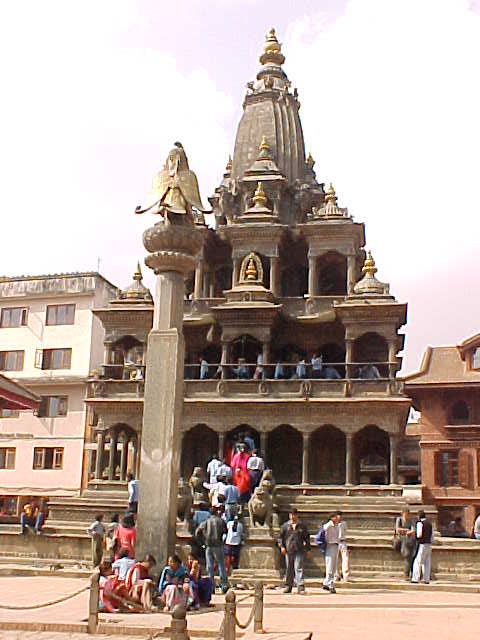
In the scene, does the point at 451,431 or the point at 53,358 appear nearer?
the point at 451,431

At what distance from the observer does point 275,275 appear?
37.3 metres

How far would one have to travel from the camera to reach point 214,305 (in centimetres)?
3650

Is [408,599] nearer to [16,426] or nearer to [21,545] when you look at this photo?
[21,545]

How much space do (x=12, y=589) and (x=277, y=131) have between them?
2937 centimetres

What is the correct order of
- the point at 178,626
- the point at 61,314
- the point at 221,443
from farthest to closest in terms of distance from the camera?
the point at 61,314
the point at 221,443
the point at 178,626

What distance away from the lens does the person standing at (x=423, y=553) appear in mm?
21244

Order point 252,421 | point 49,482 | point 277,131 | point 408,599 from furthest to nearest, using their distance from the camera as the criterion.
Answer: point 49,482, point 277,131, point 252,421, point 408,599

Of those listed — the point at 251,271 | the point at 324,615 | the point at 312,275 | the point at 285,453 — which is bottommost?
the point at 324,615

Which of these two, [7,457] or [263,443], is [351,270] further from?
[7,457]

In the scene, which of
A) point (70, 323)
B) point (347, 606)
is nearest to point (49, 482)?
point (70, 323)

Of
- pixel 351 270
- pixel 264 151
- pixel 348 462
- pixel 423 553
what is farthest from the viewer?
pixel 264 151

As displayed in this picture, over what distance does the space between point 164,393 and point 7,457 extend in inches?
1497

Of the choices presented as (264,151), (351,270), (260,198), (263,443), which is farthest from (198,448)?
(264,151)

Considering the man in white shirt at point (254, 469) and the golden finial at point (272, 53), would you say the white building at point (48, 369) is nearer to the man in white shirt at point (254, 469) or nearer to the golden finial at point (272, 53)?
the golden finial at point (272, 53)
